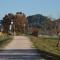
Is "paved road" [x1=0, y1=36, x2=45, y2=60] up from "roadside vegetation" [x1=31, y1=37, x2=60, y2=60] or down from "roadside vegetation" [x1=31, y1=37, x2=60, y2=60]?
up

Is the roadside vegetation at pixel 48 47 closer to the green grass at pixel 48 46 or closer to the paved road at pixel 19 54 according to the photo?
the green grass at pixel 48 46

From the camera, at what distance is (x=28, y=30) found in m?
166

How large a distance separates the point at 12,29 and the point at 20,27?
18.0 feet

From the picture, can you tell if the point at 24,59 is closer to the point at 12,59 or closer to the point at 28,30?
the point at 12,59

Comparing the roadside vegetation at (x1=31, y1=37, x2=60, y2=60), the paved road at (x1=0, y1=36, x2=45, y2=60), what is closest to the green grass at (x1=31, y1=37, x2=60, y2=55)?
the roadside vegetation at (x1=31, y1=37, x2=60, y2=60)

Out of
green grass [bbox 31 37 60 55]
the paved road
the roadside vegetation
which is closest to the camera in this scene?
the paved road

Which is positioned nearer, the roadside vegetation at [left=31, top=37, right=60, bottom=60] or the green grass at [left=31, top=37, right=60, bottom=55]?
the roadside vegetation at [left=31, top=37, right=60, bottom=60]

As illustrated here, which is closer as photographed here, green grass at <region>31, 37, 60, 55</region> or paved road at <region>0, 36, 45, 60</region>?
paved road at <region>0, 36, 45, 60</region>

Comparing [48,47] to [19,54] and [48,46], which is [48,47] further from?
[19,54]

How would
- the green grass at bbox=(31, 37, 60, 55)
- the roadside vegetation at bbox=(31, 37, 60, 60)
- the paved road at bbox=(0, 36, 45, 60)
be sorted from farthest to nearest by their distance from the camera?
1. the green grass at bbox=(31, 37, 60, 55)
2. the roadside vegetation at bbox=(31, 37, 60, 60)
3. the paved road at bbox=(0, 36, 45, 60)

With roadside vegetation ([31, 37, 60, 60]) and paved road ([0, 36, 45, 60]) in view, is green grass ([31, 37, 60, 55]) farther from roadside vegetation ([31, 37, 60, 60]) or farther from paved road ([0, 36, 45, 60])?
paved road ([0, 36, 45, 60])

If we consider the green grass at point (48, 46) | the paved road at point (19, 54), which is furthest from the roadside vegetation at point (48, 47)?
the paved road at point (19, 54)

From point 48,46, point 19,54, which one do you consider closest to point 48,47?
point 48,46

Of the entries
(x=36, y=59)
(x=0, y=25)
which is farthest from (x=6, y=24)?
(x=36, y=59)
